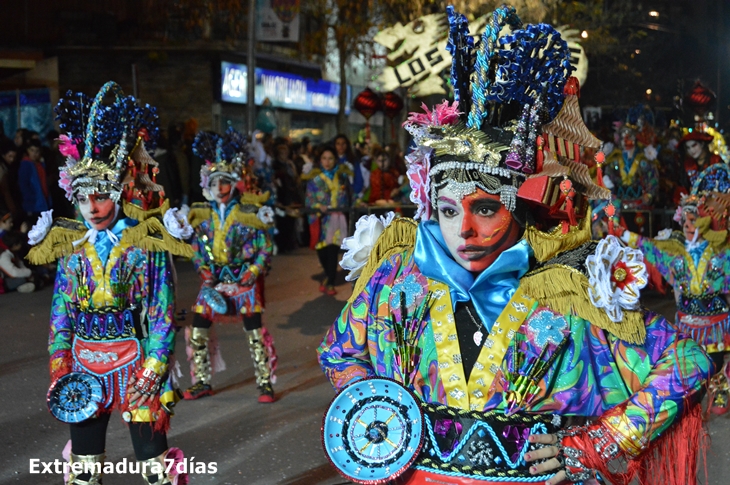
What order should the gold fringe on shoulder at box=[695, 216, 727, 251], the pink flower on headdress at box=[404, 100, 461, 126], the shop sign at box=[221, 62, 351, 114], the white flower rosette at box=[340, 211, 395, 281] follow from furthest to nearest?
the shop sign at box=[221, 62, 351, 114] → the gold fringe on shoulder at box=[695, 216, 727, 251] → the white flower rosette at box=[340, 211, 395, 281] → the pink flower on headdress at box=[404, 100, 461, 126]

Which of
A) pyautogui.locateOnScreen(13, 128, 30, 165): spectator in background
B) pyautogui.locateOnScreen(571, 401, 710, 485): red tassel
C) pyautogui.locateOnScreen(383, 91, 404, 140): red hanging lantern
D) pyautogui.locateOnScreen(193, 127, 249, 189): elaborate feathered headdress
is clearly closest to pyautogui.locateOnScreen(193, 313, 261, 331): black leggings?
pyautogui.locateOnScreen(193, 127, 249, 189): elaborate feathered headdress

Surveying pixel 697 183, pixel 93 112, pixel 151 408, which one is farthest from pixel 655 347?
pixel 697 183

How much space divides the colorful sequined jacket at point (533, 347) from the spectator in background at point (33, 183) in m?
11.3

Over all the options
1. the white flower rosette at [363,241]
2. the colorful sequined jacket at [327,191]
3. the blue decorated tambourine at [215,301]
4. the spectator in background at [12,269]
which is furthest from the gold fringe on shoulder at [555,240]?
the colorful sequined jacket at [327,191]

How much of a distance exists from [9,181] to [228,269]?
256 inches

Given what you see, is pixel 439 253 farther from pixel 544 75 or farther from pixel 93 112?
pixel 93 112

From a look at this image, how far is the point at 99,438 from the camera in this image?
4.79m

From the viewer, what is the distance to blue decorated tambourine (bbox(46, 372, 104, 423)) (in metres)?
4.66

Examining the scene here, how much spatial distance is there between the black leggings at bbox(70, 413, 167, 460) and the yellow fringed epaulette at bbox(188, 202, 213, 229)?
149 inches

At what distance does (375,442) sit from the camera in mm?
2934

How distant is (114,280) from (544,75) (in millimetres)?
2674

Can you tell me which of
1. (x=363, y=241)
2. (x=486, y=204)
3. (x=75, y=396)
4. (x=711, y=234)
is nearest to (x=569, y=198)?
(x=486, y=204)

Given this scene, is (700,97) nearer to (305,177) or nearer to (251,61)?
(251,61)

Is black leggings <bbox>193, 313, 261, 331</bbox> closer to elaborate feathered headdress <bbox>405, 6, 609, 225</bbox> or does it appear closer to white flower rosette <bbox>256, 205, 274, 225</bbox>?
white flower rosette <bbox>256, 205, 274, 225</bbox>
